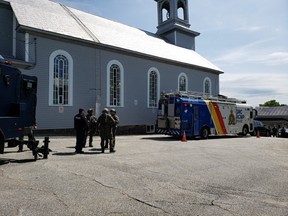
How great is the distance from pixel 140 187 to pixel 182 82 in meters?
24.5

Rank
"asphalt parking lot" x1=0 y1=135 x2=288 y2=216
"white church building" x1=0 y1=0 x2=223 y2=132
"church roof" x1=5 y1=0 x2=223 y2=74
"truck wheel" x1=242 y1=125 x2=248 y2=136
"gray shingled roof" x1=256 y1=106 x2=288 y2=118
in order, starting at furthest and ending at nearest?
"gray shingled roof" x1=256 y1=106 x2=288 y2=118 → "truck wheel" x1=242 y1=125 x2=248 y2=136 → "church roof" x1=5 y1=0 x2=223 y2=74 → "white church building" x1=0 y1=0 x2=223 y2=132 → "asphalt parking lot" x1=0 y1=135 x2=288 y2=216

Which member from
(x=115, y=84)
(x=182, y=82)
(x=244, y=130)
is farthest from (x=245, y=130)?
(x=115, y=84)

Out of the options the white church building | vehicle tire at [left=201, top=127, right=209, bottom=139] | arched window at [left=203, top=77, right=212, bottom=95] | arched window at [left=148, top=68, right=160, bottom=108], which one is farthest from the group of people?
arched window at [left=203, top=77, right=212, bottom=95]

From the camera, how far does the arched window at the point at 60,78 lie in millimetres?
19766

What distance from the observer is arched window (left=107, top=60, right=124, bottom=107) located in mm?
23219

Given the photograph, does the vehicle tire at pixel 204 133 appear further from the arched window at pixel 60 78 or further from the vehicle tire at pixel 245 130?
the arched window at pixel 60 78

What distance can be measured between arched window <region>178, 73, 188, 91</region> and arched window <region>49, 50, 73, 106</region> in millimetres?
12420

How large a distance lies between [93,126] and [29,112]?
4.71 m

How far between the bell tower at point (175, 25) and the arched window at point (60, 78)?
1739 centimetres

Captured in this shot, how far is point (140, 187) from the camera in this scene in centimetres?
635

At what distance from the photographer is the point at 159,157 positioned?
1077 cm

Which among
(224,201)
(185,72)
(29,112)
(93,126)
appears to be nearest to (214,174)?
(224,201)

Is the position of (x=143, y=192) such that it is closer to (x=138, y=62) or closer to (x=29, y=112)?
(x=29, y=112)

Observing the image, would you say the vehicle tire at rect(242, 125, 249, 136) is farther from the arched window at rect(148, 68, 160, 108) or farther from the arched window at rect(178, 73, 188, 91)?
the arched window at rect(148, 68, 160, 108)
